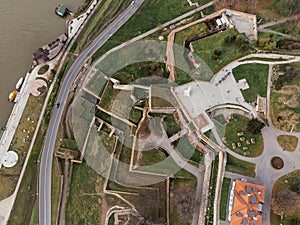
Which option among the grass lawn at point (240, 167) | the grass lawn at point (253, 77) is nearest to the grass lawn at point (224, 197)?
the grass lawn at point (240, 167)

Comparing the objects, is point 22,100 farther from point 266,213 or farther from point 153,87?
point 266,213

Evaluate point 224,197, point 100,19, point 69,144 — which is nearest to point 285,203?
point 224,197

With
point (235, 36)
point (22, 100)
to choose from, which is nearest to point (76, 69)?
point (22, 100)

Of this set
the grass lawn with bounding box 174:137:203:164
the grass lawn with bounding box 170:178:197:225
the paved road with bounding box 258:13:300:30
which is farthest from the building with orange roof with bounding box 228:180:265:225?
the paved road with bounding box 258:13:300:30

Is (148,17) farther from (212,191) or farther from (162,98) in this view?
(212,191)

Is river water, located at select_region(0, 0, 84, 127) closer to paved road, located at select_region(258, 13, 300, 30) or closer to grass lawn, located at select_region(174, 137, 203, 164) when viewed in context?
grass lawn, located at select_region(174, 137, 203, 164)
